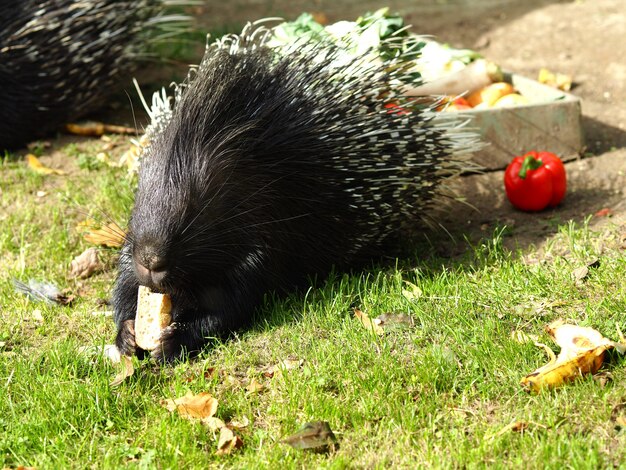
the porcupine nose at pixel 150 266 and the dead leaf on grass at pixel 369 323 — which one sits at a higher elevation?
the porcupine nose at pixel 150 266

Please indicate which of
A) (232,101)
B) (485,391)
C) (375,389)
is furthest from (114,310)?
(485,391)

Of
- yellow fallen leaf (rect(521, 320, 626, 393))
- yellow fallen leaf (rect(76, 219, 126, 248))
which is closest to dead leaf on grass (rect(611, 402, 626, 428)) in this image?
yellow fallen leaf (rect(521, 320, 626, 393))

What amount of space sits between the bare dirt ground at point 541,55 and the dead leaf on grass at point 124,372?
193 centimetres

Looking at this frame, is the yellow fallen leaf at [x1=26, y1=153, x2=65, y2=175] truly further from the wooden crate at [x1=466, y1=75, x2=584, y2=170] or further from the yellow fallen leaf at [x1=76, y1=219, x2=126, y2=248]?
the wooden crate at [x1=466, y1=75, x2=584, y2=170]

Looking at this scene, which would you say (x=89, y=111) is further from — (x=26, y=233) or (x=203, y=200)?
(x=203, y=200)

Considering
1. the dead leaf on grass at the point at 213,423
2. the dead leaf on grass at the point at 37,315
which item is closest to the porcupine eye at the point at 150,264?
the dead leaf on grass at the point at 213,423

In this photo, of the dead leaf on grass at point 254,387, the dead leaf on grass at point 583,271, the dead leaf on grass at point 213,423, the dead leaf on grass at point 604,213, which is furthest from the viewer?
the dead leaf on grass at point 604,213

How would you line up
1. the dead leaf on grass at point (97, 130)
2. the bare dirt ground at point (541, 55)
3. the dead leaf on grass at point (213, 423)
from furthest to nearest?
the dead leaf on grass at point (97, 130)
the bare dirt ground at point (541, 55)
the dead leaf on grass at point (213, 423)

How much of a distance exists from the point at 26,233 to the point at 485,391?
2.68m

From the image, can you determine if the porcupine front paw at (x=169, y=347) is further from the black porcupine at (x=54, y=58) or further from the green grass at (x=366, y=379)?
the black porcupine at (x=54, y=58)

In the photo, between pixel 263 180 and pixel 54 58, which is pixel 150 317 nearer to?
pixel 263 180

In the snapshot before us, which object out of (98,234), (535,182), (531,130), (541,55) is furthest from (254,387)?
(541,55)

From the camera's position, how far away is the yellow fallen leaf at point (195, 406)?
9.27 feet

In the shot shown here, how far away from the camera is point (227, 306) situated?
11.2 feet
